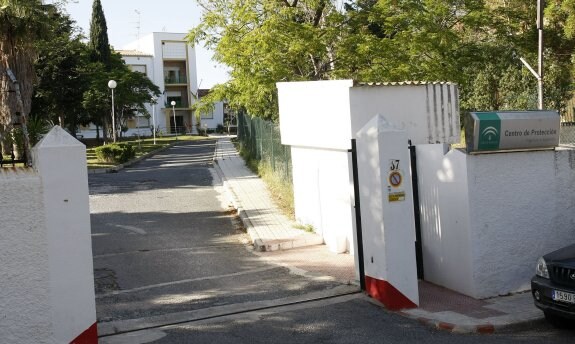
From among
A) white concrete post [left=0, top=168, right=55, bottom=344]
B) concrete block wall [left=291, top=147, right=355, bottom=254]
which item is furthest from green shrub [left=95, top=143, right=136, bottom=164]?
white concrete post [left=0, top=168, right=55, bottom=344]

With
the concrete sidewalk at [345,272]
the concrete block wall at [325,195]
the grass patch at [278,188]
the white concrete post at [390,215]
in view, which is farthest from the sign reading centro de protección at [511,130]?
the grass patch at [278,188]

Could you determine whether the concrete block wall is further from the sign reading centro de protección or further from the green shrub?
the green shrub

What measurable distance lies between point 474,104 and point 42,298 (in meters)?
27.4

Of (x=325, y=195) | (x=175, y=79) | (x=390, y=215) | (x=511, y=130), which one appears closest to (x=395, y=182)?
(x=390, y=215)

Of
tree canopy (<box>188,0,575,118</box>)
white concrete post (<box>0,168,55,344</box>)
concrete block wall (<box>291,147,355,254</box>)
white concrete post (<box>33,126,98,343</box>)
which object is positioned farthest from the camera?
tree canopy (<box>188,0,575,118</box>)

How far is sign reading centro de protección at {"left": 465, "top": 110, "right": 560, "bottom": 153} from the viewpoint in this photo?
7.98 m

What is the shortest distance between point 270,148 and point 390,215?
40.0ft

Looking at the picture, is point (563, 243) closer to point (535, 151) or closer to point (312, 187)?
point (535, 151)

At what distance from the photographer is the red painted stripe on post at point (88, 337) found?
6227 mm

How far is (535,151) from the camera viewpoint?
27.7 ft

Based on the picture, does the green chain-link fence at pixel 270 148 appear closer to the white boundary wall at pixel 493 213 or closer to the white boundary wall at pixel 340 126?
the white boundary wall at pixel 340 126

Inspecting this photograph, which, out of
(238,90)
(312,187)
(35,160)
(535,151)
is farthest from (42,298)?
(238,90)

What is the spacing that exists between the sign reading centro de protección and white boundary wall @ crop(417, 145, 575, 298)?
138 mm

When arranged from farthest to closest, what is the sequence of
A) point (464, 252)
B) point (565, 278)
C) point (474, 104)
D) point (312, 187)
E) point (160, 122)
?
point (160, 122) < point (474, 104) < point (312, 187) < point (464, 252) < point (565, 278)
